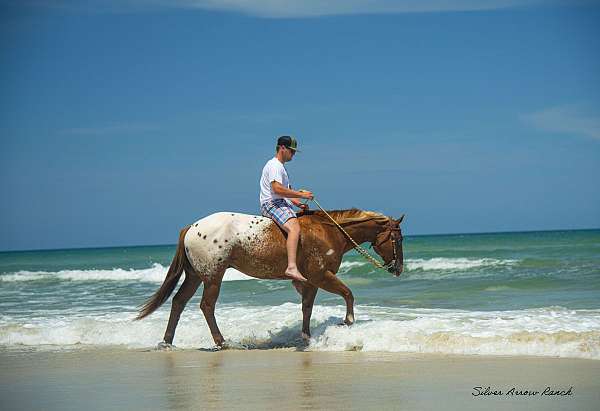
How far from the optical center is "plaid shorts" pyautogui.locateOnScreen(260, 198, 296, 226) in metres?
8.48

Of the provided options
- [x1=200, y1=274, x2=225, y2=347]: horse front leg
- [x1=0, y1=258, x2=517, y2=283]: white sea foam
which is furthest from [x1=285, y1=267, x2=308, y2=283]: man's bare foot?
[x1=0, y1=258, x2=517, y2=283]: white sea foam

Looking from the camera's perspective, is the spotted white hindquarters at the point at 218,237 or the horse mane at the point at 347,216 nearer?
the spotted white hindquarters at the point at 218,237

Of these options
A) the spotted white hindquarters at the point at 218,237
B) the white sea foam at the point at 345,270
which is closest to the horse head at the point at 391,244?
the spotted white hindquarters at the point at 218,237

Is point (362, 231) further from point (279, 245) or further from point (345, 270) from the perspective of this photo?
point (345, 270)

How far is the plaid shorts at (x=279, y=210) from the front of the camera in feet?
27.8

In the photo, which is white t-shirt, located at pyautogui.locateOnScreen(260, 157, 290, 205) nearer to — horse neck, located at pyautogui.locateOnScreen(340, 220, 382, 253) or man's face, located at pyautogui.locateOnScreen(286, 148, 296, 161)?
man's face, located at pyautogui.locateOnScreen(286, 148, 296, 161)

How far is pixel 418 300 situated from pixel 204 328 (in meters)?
5.17

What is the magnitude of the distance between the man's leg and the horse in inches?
7.3

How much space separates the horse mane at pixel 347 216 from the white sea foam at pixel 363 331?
1.19m

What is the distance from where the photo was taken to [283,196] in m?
8.26

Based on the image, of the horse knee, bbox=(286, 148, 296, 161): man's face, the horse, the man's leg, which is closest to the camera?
the man's leg

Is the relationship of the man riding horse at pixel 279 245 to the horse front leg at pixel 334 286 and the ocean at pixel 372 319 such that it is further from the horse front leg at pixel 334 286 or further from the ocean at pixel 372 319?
the ocean at pixel 372 319

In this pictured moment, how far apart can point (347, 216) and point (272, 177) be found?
1166 millimetres

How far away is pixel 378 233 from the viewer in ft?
29.3
